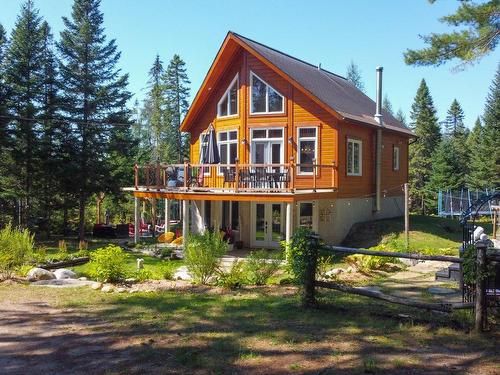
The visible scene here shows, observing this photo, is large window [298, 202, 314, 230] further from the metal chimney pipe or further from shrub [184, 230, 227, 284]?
shrub [184, 230, 227, 284]

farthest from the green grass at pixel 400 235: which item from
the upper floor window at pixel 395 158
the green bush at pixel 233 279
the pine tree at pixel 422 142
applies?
the pine tree at pixel 422 142

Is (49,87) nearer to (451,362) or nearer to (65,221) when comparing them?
(65,221)

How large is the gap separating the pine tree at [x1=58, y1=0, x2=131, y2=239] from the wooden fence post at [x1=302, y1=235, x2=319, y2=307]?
66.0ft

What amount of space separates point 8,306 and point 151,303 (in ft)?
7.42

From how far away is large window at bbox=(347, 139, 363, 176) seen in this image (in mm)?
18672

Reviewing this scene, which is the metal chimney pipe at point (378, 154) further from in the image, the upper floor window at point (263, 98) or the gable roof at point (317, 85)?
the upper floor window at point (263, 98)

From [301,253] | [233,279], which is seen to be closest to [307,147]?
[233,279]

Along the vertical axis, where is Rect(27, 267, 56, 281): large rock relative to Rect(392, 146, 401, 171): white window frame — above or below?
below

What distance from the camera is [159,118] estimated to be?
4816cm

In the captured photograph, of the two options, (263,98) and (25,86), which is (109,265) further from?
(25,86)

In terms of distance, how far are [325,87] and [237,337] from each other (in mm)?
16837

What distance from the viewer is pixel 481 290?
5.48 metres

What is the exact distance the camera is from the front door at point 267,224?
18469mm

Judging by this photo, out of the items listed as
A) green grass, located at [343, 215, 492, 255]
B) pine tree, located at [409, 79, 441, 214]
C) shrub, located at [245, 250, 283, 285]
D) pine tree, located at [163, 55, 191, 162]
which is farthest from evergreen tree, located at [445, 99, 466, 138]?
shrub, located at [245, 250, 283, 285]
